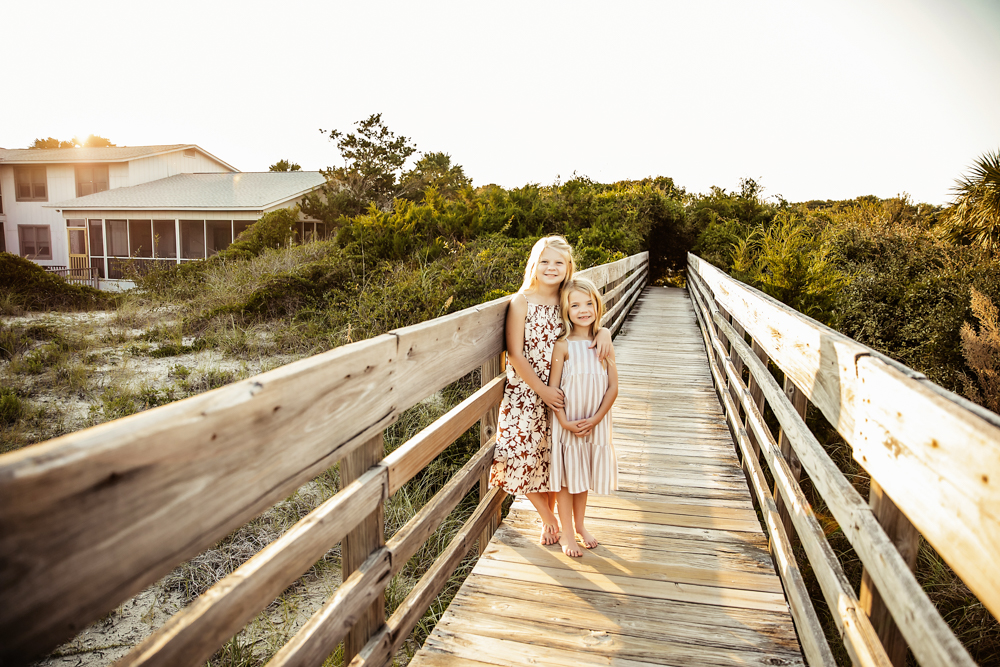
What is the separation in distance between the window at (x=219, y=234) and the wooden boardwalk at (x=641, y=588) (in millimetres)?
24537

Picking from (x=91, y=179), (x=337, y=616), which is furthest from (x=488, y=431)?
(x=91, y=179)

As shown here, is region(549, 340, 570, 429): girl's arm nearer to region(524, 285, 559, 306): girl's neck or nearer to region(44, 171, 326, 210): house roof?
region(524, 285, 559, 306): girl's neck

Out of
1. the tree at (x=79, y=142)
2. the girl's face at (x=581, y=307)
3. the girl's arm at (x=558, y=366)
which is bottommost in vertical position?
the girl's arm at (x=558, y=366)

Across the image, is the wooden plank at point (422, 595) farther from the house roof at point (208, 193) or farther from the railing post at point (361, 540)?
the house roof at point (208, 193)

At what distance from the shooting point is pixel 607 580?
2684mm

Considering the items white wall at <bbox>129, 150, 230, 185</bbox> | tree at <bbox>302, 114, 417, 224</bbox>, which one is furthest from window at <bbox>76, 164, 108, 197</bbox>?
tree at <bbox>302, 114, 417, 224</bbox>

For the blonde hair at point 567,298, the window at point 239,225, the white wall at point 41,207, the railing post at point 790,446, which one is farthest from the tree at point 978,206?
the white wall at point 41,207

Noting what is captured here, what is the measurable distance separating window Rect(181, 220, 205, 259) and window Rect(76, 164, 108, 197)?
5.33 meters

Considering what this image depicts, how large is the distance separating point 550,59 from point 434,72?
18.0ft

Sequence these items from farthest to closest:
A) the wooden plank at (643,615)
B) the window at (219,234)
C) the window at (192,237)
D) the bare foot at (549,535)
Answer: the window at (192,237) < the window at (219,234) < the bare foot at (549,535) < the wooden plank at (643,615)

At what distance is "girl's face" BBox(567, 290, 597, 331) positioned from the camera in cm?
287

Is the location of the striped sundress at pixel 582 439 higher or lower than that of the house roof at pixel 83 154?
lower

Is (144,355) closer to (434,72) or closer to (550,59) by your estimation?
(550,59)

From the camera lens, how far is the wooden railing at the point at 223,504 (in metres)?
0.73
